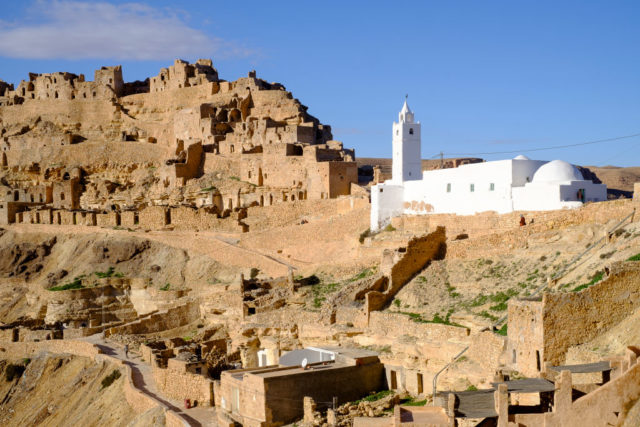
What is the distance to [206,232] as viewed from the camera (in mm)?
42250

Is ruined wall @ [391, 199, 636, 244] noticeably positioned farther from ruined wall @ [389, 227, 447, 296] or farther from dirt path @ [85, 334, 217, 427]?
dirt path @ [85, 334, 217, 427]

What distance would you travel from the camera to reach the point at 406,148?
1390 inches

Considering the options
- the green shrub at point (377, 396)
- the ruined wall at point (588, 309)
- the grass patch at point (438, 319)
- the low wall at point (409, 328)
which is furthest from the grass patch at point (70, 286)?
the ruined wall at point (588, 309)

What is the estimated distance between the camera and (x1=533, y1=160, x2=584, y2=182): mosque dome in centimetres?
2837

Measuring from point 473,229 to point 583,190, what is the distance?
13.4ft

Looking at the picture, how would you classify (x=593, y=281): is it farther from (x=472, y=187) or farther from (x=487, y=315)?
(x=472, y=187)

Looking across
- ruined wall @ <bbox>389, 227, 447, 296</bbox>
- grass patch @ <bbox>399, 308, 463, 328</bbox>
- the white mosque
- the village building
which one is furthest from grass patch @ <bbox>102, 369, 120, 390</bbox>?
the white mosque

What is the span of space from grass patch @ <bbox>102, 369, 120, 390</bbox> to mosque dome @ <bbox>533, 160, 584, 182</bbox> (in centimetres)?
1642

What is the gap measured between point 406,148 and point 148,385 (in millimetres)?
15217

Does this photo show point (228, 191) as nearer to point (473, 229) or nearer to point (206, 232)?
point (206, 232)

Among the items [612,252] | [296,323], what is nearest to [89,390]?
[296,323]

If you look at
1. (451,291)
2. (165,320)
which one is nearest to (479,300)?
(451,291)

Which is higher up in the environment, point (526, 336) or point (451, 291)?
point (451, 291)

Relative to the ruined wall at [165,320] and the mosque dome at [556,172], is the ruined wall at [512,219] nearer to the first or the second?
the mosque dome at [556,172]
